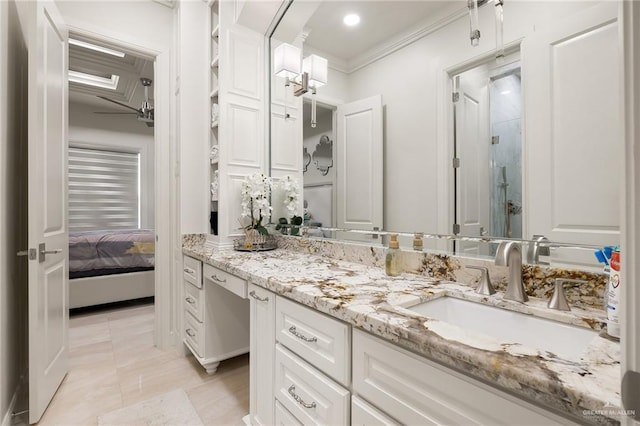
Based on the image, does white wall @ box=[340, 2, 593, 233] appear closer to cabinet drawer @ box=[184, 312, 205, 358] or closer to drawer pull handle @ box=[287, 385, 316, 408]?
drawer pull handle @ box=[287, 385, 316, 408]

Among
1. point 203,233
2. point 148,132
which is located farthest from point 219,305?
point 148,132

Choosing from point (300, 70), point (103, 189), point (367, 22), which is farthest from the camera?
point (103, 189)

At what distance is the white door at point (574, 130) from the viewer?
850 millimetres

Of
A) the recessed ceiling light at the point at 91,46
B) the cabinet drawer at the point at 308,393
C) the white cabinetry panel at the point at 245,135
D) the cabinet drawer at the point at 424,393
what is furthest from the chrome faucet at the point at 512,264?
the recessed ceiling light at the point at 91,46

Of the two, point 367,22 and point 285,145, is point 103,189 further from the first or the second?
point 367,22

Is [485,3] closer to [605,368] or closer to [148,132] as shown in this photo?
[605,368]

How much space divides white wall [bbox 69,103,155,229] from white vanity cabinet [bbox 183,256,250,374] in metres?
4.05

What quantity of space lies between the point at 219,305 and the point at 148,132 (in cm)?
477

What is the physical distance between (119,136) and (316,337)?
5787 mm

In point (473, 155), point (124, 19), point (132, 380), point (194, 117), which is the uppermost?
point (124, 19)

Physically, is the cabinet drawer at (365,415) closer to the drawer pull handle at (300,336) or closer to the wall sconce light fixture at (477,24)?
the drawer pull handle at (300,336)

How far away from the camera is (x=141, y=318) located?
10.5 ft

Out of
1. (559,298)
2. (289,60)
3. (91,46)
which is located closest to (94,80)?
(91,46)

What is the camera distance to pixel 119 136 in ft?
17.4
